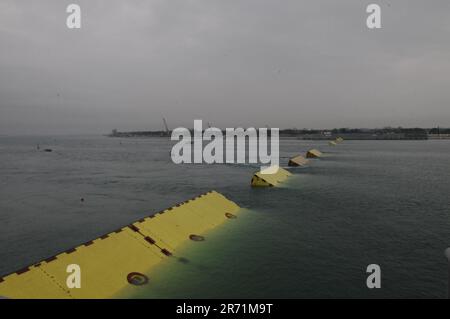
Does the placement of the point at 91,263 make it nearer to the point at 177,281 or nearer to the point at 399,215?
the point at 177,281

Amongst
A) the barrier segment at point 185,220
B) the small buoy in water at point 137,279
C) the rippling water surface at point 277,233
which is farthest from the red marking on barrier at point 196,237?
the small buoy in water at point 137,279

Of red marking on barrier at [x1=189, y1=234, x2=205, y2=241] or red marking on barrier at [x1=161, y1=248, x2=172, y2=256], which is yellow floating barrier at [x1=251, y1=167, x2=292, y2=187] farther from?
red marking on barrier at [x1=161, y1=248, x2=172, y2=256]

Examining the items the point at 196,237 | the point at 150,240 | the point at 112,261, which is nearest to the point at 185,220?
the point at 196,237

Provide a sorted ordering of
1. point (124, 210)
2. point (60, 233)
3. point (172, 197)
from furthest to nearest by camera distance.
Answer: point (172, 197) < point (124, 210) < point (60, 233)

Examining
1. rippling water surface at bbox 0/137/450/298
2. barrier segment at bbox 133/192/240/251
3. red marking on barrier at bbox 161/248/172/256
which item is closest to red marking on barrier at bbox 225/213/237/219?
barrier segment at bbox 133/192/240/251

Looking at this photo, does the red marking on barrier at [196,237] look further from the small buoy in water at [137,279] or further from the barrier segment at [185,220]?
the small buoy in water at [137,279]

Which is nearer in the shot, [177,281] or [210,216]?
[177,281]
